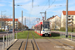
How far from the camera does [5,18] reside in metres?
86.1

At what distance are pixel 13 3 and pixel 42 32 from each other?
344 inches

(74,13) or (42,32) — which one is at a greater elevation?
(74,13)

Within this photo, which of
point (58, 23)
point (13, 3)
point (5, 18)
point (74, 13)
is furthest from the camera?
point (58, 23)

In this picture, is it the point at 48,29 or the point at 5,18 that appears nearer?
the point at 48,29

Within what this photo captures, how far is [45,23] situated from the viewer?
28.7 metres

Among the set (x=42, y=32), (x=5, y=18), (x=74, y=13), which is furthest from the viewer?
(x=74, y=13)

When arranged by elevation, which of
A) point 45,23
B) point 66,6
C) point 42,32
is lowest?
point 42,32

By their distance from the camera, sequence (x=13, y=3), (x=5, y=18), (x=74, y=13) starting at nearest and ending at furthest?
(x=13, y=3) → (x=5, y=18) → (x=74, y=13)

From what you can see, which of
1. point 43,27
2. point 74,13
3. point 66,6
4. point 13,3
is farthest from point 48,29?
point 74,13

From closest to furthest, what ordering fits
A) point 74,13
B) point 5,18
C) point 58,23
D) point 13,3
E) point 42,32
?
point 13,3 < point 42,32 < point 5,18 < point 74,13 < point 58,23

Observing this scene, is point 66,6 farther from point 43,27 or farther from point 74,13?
point 74,13

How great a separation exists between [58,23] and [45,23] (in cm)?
9812

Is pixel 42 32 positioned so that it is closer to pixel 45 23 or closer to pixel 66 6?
pixel 45 23

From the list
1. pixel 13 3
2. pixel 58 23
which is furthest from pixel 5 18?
pixel 13 3
